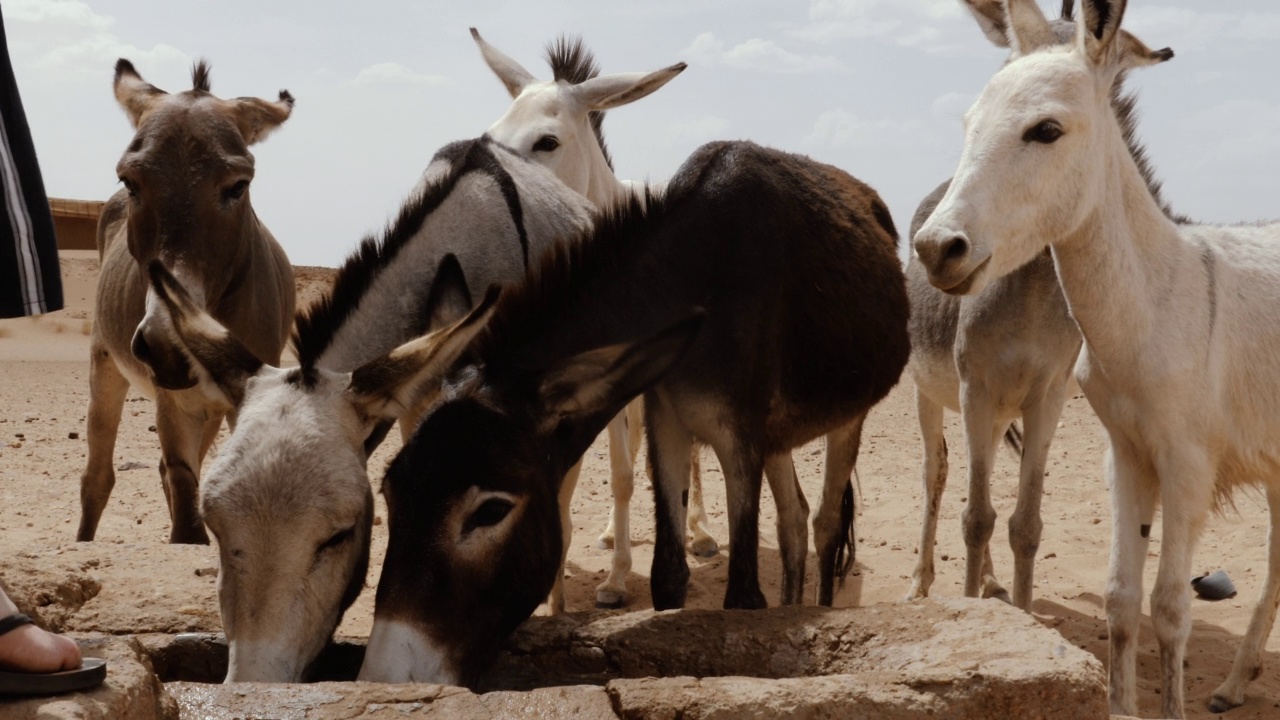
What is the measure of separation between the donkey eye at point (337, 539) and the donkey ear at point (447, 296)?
94cm

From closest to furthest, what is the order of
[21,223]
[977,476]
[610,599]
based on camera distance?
[21,223], [977,476], [610,599]

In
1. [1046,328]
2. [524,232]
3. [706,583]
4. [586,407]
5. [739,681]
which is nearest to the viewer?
[739,681]

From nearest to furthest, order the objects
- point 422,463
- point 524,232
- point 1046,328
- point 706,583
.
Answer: point 422,463 → point 524,232 → point 1046,328 → point 706,583

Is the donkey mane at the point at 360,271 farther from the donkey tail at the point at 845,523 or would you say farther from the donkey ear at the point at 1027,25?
the donkey tail at the point at 845,523

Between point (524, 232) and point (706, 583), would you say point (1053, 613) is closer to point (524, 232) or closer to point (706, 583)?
point (706, 583)

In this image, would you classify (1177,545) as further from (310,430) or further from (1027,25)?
(310,430)

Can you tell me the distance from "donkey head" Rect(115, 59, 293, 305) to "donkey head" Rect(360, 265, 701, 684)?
1878mm

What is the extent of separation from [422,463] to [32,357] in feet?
52.4

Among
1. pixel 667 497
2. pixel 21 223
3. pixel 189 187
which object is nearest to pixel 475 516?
pixel 667 497

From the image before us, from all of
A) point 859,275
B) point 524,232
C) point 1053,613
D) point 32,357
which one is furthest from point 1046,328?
point 32,357

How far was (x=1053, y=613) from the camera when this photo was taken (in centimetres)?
619

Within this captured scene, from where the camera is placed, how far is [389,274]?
436cm

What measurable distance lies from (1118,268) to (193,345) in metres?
3.02

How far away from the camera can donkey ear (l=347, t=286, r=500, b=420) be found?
3604 mm
